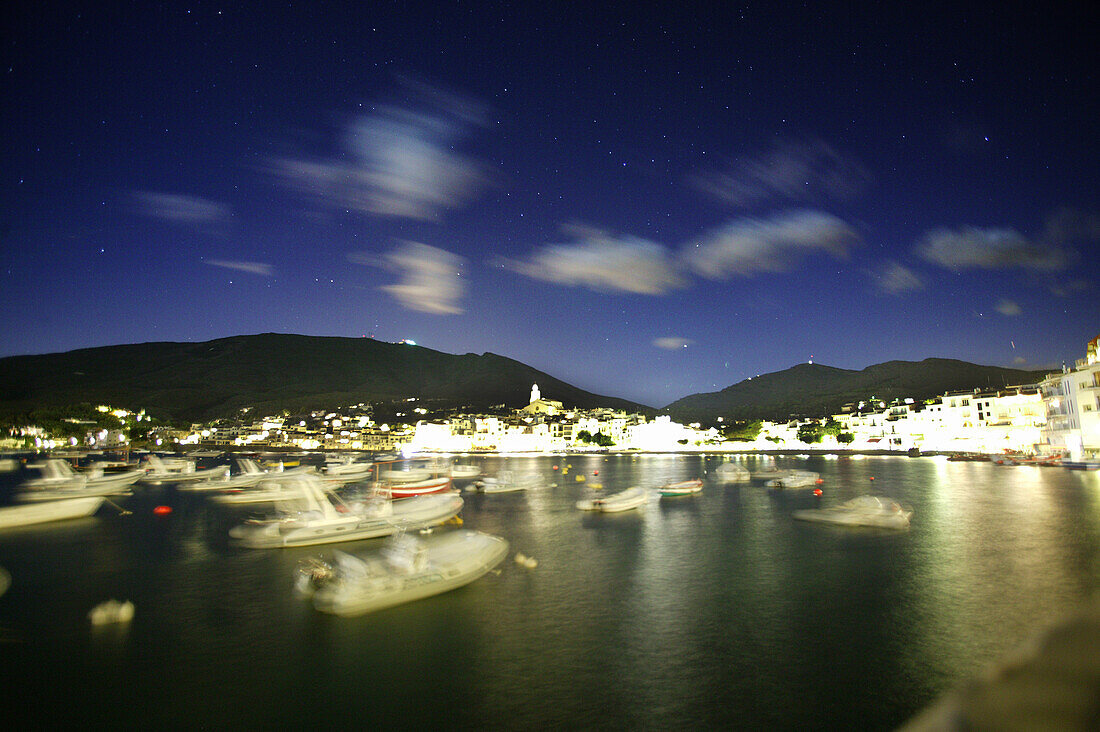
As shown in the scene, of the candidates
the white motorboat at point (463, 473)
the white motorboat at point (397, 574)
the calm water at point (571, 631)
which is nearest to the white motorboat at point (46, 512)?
the calm water at point (571, 631)

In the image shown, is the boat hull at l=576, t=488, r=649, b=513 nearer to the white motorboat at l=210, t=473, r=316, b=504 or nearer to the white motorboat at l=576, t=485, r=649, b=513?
the white motorboat at l=576, t=485, r=649, b=513

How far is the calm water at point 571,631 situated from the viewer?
360 inches

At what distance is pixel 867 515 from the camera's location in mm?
24266

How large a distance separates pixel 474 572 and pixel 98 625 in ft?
27.0

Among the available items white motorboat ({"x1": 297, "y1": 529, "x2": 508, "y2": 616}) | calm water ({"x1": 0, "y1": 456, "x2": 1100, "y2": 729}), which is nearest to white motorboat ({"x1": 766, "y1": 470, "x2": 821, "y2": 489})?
calm water ({"x1": 0, "y1": 456, "x2": 1100, "y2": 729})

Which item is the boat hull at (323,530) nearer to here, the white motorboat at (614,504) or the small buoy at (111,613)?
the small buoy at (111,613)

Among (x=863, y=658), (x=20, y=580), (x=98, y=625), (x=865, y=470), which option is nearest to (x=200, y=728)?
(x=98, y=625)

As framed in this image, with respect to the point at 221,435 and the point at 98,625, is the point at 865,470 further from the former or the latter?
the point at 221,435

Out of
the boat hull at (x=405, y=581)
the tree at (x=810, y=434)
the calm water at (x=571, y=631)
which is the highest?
the tree at (x=810, y=434)

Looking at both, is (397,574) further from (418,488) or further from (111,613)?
(418,488)

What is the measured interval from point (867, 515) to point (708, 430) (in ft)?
298

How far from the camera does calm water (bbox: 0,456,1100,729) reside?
30.0 feet

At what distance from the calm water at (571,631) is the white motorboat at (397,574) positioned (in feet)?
1.16

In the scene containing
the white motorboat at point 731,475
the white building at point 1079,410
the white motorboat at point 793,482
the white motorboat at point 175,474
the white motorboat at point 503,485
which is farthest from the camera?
the white motorboat at point 175,474
